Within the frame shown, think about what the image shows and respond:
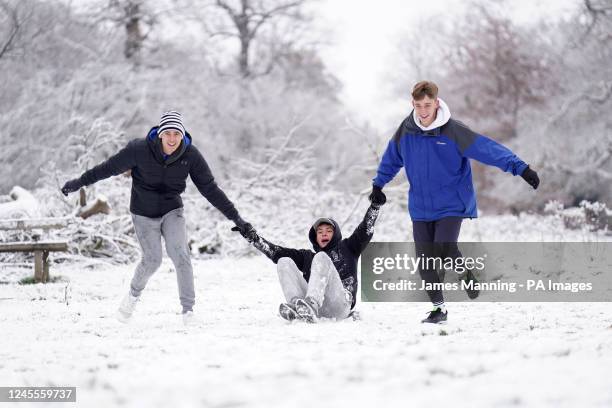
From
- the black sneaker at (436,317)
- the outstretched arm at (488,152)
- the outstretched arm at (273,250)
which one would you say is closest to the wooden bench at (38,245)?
the outstretched arm at (273,250)

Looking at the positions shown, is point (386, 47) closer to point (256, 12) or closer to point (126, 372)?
point (256, 12)

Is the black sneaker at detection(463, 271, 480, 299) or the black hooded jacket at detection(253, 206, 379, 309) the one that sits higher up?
the black hooded jacket at detection(253, 206, 379, 309)

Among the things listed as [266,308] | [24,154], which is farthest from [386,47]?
[266,308]

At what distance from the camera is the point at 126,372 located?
11.8 feet

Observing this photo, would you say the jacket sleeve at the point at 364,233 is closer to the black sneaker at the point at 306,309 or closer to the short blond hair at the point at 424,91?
the black sneaker at the point at 306,309

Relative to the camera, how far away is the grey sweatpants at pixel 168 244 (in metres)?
5.64

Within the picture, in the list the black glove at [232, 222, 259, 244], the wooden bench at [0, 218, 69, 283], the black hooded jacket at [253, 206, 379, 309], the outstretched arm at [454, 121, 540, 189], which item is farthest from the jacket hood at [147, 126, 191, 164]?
the wooden bench at [0, 218, 69, 283]

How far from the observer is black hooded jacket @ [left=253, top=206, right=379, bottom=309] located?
5789 mm

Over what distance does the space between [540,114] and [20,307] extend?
1898cm

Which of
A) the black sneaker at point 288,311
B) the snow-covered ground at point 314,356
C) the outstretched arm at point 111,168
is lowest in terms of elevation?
the snow-covered ground at point 314,356

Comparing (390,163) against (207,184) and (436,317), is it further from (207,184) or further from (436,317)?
(207,184)

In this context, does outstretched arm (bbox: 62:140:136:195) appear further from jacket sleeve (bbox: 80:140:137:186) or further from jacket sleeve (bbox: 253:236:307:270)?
jacket sleeve (bbox: 253:236:307:270)

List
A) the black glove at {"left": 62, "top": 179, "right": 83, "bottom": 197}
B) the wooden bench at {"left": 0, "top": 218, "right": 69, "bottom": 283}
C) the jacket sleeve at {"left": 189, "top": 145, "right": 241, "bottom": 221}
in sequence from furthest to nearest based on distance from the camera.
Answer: the wooden bench at {"left": 0, "top": 218, "right": 69, "bottom": 283}
the jacket sleeve at {"left": 189, "top": 145, "right": 241, "bottom": 221}
the black glove at {"left": 62, "top": 179, "right": 83, "bottom": 197}

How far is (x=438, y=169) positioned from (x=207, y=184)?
1.97m
